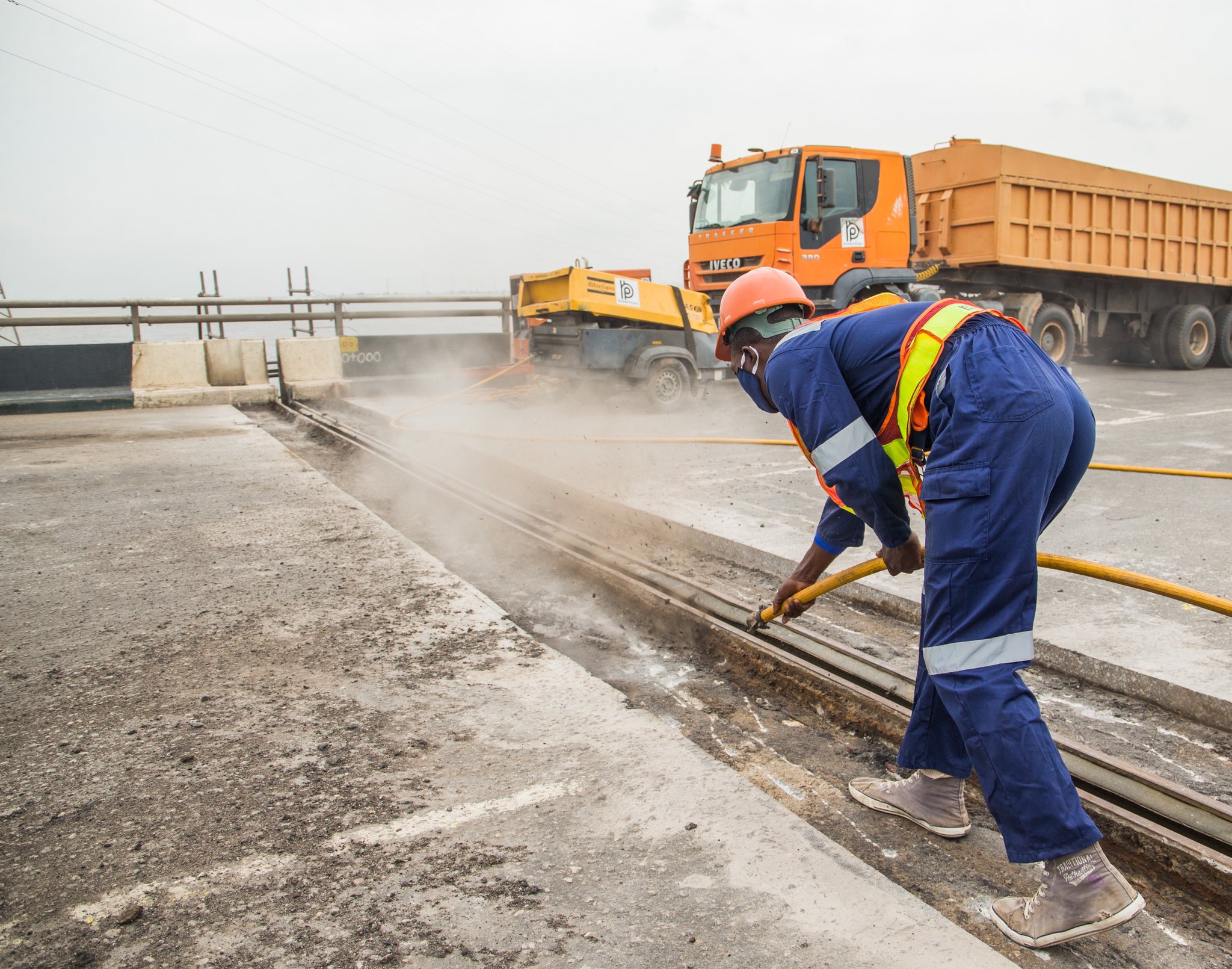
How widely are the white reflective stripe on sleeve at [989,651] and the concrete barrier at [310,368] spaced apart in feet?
41.1

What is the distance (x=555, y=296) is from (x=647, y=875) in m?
9.32

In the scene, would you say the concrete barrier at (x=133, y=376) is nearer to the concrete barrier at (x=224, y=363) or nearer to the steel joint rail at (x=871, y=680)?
the concrete barrier at (x=224, y=363)

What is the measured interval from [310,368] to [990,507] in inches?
505

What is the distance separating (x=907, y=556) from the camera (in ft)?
8.01

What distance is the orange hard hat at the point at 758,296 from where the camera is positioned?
2.56 meters

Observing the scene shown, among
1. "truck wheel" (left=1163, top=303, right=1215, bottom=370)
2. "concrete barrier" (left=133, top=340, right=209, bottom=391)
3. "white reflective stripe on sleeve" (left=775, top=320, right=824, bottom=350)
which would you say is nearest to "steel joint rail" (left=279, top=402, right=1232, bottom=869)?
"white reflective stripe on sleeve" (left=775, top=320, right=824, bottom=350)

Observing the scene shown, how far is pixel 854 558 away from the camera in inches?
193

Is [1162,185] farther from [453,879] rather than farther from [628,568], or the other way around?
[453,879]

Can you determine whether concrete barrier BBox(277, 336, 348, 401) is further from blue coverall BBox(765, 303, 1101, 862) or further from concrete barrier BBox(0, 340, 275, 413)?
blue coverall BBox(765, 303, 1101, 862)

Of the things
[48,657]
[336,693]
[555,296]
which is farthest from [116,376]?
[336,693]

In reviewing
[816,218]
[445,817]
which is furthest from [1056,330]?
[445,817]

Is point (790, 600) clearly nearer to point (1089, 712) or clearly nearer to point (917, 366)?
point (917, 366)

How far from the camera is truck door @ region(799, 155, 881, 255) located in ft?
35.9

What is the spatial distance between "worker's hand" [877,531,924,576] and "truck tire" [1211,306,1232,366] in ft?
59.8
